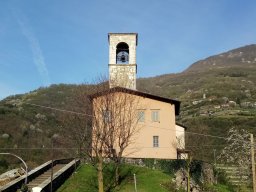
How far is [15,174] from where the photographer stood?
33406 mm

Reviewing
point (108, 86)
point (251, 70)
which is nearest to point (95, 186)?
point (108, 86)

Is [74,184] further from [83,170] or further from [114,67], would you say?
[114,67]

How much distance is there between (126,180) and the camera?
33844mm

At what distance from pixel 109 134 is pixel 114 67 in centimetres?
1310

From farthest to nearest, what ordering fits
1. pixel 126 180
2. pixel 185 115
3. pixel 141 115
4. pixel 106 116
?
pixel 185 115 → pixel 141 115 → pixel 126 180 → pixel 106 116

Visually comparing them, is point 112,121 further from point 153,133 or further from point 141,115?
point 153,133

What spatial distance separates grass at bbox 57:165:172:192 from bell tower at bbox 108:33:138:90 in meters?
10.1

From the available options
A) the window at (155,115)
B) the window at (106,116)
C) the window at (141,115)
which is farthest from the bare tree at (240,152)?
the window at (106,116)

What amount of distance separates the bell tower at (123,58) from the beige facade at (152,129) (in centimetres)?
283

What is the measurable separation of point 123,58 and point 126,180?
16.2m

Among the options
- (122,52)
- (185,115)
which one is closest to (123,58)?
(122,52)

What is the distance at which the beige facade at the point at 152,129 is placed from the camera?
1623 inches

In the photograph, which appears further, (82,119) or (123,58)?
(123,58)

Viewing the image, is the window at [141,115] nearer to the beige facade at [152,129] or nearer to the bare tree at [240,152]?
the beige facade at [152,129]
